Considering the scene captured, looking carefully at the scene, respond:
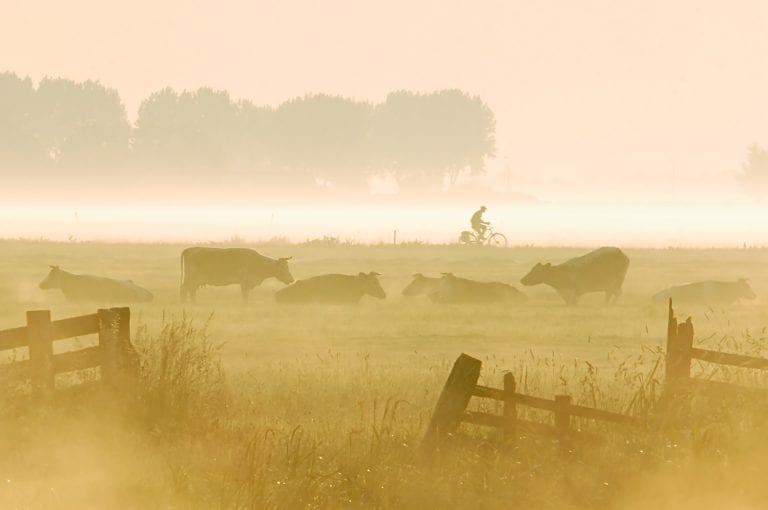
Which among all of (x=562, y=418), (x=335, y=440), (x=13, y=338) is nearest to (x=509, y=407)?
(x=562, y=418)

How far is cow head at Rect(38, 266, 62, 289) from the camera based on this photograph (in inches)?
1179

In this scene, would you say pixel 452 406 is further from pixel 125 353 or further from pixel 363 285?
pixel 363 285

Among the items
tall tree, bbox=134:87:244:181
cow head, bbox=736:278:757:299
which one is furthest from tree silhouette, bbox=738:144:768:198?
cow head, bbox=736:278:757:299

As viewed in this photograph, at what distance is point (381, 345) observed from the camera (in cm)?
2111

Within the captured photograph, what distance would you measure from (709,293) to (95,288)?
14518mm

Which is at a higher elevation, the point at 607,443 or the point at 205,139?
the point at 205,139

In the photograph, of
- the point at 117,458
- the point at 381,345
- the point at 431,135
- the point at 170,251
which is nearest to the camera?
the point at 117,458

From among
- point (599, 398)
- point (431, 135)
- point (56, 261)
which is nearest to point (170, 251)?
point (56, 261)

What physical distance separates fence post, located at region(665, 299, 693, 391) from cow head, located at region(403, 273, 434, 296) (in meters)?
17.9

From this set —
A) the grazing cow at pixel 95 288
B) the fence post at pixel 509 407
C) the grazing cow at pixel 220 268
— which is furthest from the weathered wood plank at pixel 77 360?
→ the grazing cow at pixel 220 268

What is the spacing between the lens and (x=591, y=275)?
94.3 feet

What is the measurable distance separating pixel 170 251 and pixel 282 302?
810 inches

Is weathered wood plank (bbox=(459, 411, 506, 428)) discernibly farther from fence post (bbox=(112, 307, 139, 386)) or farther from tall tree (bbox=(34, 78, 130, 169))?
tall tree (bbox=(34, 78, 130, 169))

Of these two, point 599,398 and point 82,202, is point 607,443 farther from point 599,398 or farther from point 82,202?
point 82,202
